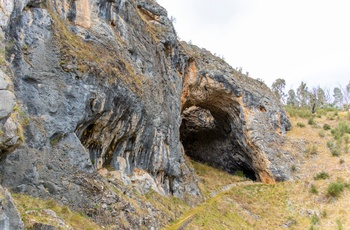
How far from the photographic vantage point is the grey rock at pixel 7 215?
5.05 metres

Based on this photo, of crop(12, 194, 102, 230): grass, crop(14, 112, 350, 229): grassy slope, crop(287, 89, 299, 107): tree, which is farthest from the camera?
crop(287, 89, 299, 107): tree

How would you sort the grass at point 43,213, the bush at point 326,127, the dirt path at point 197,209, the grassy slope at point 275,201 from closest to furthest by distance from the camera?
the grass at point 43,213
the dirt path at point 197,209
the grassy slope at point 275,201
the bush at point 326,127

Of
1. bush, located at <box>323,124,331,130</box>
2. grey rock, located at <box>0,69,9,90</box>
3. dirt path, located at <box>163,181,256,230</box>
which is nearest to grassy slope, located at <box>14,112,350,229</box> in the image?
dirt path, located at <box>163,181,256,230</box>

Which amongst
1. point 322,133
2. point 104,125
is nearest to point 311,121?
point 322,133

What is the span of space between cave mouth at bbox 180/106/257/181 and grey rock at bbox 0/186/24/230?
937 inches

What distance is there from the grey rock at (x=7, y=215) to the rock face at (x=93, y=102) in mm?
1531

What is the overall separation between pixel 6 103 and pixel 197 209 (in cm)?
1306

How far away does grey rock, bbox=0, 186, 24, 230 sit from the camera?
16.6ft

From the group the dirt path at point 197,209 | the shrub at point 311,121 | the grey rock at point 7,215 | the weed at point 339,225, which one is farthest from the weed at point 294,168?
the grey rock at point 7,215

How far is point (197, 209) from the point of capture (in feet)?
54.5

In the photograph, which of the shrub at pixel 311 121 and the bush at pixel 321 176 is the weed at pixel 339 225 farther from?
the shrub at pixel 311 121

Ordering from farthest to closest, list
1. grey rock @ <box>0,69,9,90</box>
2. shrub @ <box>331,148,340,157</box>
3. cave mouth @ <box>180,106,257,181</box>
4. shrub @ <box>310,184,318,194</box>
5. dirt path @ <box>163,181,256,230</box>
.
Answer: cave mouth @ <box>180,106,257,181</box> → shrub @ <box>331,148,340,157</box> → shrub @ <box>310,184,318,194</box> → dirt path @ <box>163,181,256,230</box> → grey rock @ <box>0,69,9,90</box>

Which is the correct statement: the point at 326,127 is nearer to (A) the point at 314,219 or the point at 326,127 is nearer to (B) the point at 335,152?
(B) the point at 335,152

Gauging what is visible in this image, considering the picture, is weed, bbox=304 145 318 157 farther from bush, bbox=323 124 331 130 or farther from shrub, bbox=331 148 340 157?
bush, bbox=323 124 331 130
